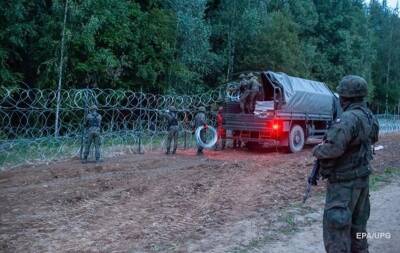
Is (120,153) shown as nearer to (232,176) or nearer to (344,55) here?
(232,176)

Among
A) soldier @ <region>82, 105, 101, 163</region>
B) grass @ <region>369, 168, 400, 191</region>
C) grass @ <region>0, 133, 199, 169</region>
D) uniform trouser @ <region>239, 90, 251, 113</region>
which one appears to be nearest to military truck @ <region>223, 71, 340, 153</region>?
uniform trouser @ <region>239, 90, 251, 113</region>

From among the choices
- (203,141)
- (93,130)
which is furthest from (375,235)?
(203,141)

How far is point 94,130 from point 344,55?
103ft

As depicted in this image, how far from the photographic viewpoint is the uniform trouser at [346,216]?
4.26 metres

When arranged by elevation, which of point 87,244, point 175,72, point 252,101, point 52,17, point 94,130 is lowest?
point 87,244

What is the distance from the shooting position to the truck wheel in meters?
15.4

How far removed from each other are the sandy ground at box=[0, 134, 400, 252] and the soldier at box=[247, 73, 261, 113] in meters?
3.62

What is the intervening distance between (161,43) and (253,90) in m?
8.80

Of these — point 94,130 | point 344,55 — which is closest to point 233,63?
point 344,55

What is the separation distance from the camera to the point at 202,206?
7719 millimetres

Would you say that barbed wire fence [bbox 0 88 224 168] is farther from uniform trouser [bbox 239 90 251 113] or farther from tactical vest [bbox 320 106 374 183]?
tactical vest [bbox 320 106 374 183]

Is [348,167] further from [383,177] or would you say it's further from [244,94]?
[244,94]

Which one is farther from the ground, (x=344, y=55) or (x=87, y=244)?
(x=344, y=55)

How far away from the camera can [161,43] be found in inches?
909
